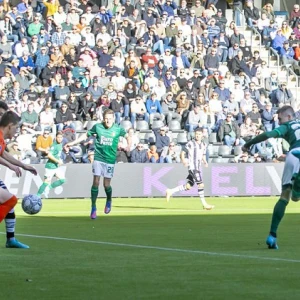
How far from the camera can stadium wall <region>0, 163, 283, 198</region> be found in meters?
30.2

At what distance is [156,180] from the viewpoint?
31.4 m

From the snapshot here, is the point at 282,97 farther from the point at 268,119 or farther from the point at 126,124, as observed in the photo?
the point at 126,124

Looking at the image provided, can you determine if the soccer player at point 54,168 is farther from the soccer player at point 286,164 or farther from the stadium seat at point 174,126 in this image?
the soccer player at point 286,164

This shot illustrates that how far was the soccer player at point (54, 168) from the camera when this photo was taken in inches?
1121

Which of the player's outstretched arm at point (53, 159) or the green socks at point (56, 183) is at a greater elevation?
the player's outstretched arm at point (53, 159)

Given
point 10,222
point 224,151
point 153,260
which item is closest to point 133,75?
point 224,151

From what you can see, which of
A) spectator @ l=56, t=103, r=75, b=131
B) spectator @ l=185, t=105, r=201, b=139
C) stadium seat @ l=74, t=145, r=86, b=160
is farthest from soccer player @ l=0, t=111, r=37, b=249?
spectator @ l=185, t=105, r=201, b=139

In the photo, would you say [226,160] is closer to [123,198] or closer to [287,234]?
[123,198]

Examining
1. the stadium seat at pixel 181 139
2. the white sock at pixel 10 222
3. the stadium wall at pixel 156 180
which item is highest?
the white sock at pixel 10 222

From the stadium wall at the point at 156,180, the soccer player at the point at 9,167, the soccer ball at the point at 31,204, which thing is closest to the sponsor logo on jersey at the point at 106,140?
the soccer ball at the point at 31,204

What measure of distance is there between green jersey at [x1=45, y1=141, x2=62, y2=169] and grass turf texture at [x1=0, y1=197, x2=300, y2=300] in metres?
6.98

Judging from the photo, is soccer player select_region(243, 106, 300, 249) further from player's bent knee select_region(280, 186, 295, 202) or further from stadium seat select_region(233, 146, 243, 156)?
stadium seat select_region(233, 146, 243, 156)

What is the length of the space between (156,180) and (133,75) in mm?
4914

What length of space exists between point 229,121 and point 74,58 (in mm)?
5591
